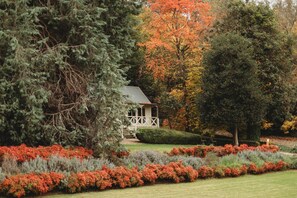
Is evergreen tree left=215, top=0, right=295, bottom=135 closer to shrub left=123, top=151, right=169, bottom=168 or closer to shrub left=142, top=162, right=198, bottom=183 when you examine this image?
shrub left=123, top=151, right=169, bottom=168

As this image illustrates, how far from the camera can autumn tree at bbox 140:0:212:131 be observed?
30.6m

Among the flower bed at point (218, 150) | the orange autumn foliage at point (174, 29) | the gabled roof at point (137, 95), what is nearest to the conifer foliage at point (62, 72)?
the flower bed at point (218, 150)

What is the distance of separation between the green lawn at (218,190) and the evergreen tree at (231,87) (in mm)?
14111

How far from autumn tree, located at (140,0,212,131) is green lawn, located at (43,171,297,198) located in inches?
749

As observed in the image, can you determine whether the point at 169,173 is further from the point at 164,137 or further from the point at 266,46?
the point at 266,46

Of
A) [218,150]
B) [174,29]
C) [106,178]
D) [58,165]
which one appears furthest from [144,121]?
[106,178]

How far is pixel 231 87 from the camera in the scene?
88.0 ft

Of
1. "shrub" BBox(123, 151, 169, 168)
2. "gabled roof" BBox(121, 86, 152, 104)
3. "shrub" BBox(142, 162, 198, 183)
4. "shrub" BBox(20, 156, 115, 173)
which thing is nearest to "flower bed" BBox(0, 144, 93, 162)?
"shrub" BBox(20, 156, 115, 173)

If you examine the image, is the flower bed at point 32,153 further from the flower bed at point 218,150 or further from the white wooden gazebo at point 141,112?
the white wooden gazebo at point 141,112

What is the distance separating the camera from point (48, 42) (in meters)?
15.0

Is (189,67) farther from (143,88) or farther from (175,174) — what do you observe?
(175,174)

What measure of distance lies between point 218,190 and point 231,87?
17.2 m

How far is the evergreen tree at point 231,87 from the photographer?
1048 inches

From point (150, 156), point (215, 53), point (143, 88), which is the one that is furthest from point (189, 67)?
point (150, 156)
